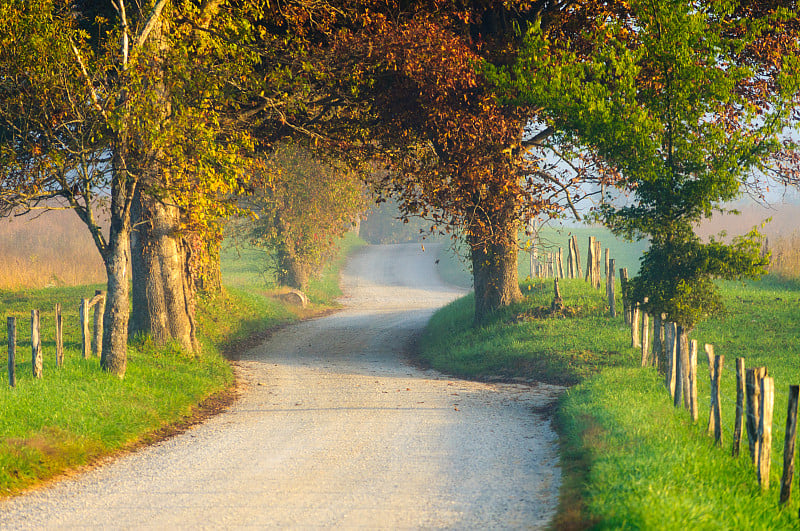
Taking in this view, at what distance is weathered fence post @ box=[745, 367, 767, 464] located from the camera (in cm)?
781

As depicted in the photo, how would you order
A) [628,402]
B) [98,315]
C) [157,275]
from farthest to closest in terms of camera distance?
[157,275]
[98,315]
[628,402]

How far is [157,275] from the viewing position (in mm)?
17109

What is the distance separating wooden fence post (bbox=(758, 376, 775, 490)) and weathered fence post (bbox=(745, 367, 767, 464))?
6 cm

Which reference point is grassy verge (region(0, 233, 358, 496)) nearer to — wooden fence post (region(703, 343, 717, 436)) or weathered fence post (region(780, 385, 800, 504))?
wooden fence post (region(703, 343, 717, 436))

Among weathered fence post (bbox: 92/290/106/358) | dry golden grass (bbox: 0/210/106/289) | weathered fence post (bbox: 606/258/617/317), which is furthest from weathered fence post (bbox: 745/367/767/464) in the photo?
dry golden grass (bbox: 0/210/106/289)

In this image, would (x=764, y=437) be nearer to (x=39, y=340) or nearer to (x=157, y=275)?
(x=39, y=340)

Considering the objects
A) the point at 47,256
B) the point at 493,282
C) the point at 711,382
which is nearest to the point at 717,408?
the point at 711,382

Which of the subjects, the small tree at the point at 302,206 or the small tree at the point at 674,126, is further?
the small tree at the point at 302,206

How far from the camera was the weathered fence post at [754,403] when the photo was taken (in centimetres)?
781

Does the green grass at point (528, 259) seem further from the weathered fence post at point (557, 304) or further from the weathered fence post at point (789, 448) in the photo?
the weathered fence post at point (789, 448)

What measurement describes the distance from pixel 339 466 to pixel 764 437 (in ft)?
15.7

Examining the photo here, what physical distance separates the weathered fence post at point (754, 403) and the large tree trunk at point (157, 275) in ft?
40.8

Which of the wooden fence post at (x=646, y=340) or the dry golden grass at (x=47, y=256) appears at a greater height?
the dry golden grass at (x=47, y=256)

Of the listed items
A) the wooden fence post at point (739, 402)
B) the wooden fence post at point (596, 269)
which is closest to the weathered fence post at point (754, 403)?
the wooden fence post at point (739, 402)
